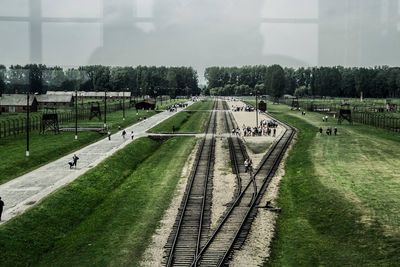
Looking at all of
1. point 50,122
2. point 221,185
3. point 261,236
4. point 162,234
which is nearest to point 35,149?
point 50,122

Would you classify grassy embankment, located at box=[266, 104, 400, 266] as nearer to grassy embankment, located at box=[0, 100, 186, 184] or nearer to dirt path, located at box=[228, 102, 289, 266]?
dirt path, located at box=[228, 102, 289, 266]

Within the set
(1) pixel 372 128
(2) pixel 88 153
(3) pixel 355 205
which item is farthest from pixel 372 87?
(3) pixel 355 205

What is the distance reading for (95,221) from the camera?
73.5ft

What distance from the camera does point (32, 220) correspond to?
2109cm

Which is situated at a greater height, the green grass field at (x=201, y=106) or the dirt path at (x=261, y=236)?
the green grass field at (x=201, y=106)

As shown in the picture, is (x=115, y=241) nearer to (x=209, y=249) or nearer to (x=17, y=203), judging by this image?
(x=209, y=249)

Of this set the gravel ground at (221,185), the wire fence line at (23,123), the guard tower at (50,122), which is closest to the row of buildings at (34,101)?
the wire fence line at (23,123)

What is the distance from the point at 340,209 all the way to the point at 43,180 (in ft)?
54.7

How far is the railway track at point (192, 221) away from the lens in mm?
17766

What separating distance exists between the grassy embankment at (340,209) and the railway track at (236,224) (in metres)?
1.27

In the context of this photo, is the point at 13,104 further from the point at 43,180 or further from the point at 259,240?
the point at 259,240

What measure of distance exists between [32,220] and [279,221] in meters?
10.2

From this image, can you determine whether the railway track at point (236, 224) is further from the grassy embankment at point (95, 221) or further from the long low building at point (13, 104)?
the long low building at point (13, 104)

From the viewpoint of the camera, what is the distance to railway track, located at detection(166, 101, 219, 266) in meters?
17.8
